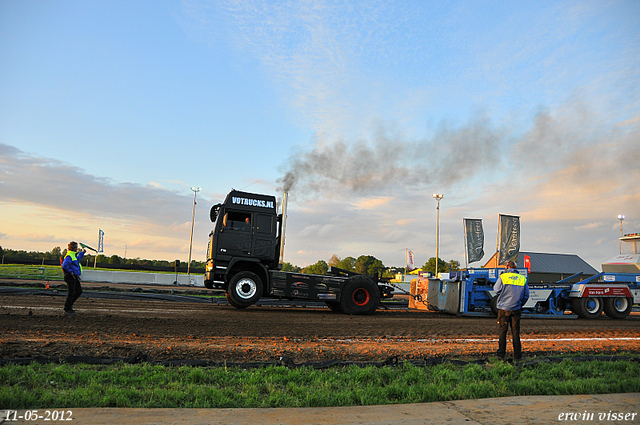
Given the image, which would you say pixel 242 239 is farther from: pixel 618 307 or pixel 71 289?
pixel 618 307

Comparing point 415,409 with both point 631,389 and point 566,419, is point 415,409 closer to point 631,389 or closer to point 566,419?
point 566,419

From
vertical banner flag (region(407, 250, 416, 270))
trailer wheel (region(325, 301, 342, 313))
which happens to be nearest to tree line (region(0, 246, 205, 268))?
vertical banner flag (region(407, 250, 416, 270))

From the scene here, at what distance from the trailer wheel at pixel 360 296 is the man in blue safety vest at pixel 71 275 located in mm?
7859

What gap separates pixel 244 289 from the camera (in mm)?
14000

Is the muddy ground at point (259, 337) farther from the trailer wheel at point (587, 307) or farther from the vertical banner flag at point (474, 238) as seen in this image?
the vertical banner flag at point (474, 238)

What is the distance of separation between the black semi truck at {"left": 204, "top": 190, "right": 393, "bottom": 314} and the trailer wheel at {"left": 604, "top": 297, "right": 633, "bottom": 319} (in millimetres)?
8928

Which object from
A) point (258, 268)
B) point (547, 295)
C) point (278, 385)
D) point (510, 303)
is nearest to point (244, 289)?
point (258, 268)

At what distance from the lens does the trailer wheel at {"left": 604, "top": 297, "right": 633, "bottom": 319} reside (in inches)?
627

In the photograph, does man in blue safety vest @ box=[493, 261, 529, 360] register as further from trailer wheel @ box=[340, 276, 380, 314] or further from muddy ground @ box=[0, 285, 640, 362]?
trailer wheel @ box=[340, 276, 380, 314]

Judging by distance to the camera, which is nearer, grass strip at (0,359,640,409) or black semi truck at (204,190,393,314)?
grass strip at (0,359,640,409)

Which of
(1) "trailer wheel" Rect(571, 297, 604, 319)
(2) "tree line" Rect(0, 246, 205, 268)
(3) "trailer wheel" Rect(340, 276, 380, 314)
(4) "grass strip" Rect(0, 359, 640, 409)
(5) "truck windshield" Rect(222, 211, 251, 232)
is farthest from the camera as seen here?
(2) "tree line" Rect(0, 246, 205, 268)

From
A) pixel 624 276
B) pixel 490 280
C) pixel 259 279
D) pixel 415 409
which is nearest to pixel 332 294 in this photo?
pixel 259 279

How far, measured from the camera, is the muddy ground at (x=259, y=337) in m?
6.80

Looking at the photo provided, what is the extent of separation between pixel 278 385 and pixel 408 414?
1599mm
